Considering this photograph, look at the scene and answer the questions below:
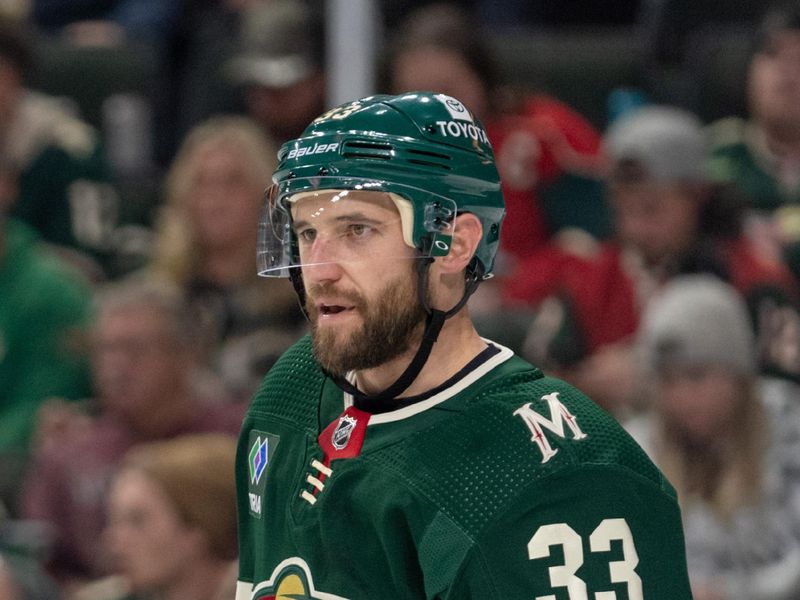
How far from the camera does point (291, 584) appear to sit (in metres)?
2.35

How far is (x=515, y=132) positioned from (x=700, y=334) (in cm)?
121

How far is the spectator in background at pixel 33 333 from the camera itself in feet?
16.7

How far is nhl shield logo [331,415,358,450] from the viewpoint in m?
2.34

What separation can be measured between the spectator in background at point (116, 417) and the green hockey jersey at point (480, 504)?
93.5 inches

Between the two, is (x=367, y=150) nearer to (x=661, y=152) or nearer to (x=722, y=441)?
(x=722, y=441)

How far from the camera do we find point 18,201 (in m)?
5.77

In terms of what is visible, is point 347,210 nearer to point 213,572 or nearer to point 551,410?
point 551,410

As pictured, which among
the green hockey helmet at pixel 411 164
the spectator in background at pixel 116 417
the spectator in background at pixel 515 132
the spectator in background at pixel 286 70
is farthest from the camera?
the spectator in background at pixel 286 70

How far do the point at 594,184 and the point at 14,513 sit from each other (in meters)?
2.21

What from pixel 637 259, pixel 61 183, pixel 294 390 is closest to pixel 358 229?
pixel 294 390

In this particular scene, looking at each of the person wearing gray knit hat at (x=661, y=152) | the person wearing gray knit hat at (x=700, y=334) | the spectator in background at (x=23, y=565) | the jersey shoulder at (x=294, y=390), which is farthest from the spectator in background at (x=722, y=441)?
the jersey shoulder at (x=294, y=390)

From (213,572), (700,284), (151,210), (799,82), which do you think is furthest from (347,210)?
(151,210)

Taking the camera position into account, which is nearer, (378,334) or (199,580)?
(378,334)

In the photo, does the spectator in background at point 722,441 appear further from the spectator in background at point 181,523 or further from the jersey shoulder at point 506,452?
the jersey shoulder at point 506,452
